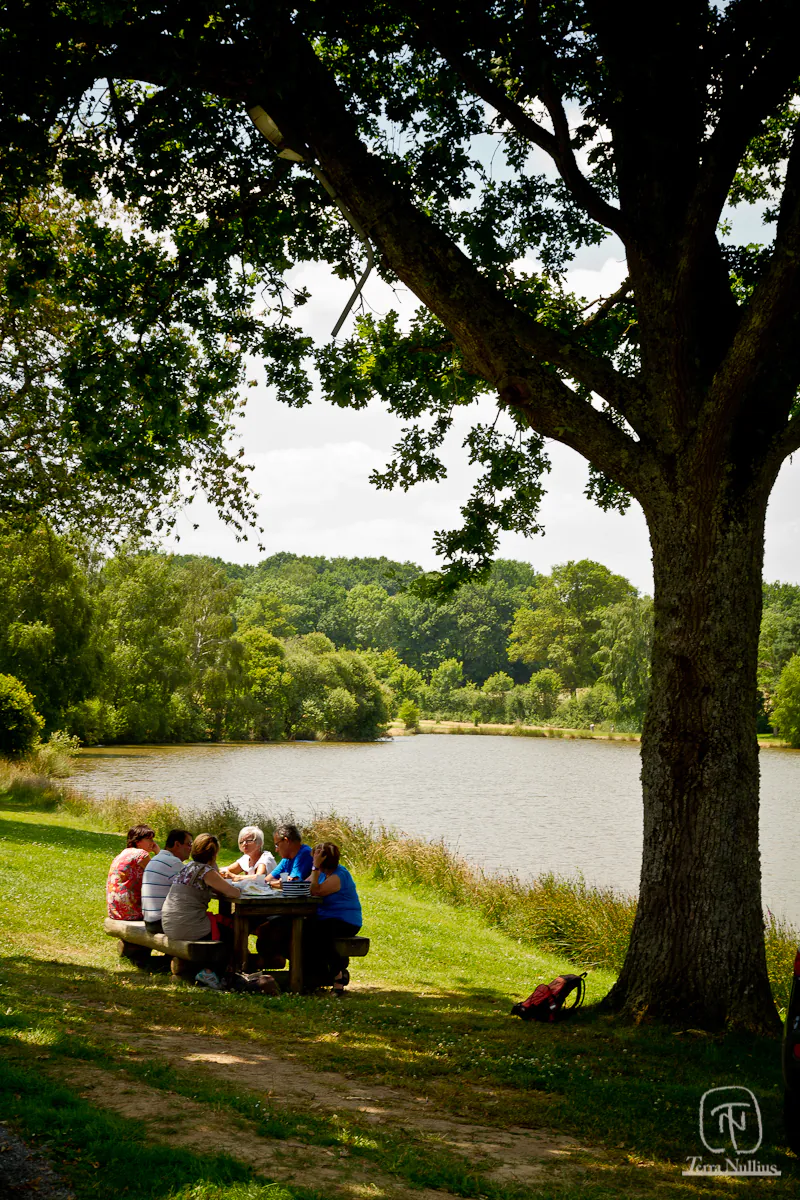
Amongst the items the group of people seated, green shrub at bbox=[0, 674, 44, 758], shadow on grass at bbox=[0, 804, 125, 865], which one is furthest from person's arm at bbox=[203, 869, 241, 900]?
green shrub at bbox=[0, 674, 44, 758]

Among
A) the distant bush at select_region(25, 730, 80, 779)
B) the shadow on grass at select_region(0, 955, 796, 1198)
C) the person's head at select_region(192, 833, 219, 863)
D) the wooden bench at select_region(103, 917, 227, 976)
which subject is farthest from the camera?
the distant bush at select_region(25, 730, 80, 779)

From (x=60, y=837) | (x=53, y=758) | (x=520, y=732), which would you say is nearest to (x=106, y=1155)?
(x=60, y=837)

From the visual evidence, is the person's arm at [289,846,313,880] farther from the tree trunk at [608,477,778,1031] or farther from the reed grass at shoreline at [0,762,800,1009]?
the reed grass at shoreline at [0,762,800,1009]

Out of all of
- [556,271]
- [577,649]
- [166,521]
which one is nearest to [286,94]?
[556,271]

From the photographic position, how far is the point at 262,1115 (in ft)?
13.9

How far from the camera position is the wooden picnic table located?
761cm

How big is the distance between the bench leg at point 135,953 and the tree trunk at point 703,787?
422cm

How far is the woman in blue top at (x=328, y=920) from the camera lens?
7941 mm

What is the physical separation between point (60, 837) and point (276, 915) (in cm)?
986

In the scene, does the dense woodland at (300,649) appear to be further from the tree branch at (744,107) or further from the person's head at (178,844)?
the tree branch at (744,107)

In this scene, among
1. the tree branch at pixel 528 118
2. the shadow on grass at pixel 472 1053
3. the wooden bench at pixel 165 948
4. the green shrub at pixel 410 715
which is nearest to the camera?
the shadow on grass at pixel 472 1053

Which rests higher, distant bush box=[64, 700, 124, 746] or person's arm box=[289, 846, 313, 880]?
person's arm box=[289, 846, 313, 880]

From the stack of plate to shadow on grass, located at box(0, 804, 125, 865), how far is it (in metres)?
7.48

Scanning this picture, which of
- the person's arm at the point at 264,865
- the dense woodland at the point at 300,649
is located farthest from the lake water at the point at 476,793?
the person's arm at the point at 264,865
